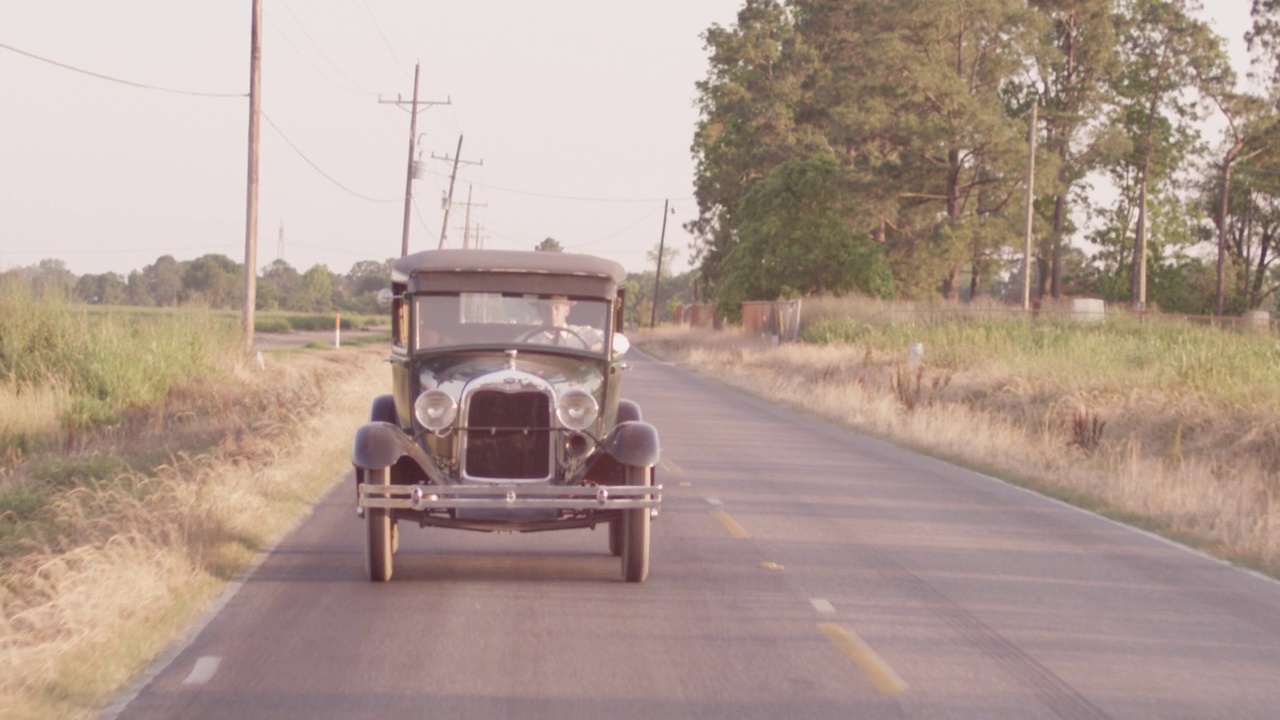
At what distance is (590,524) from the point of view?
9094 mm

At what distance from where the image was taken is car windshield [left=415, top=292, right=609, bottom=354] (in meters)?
10.1

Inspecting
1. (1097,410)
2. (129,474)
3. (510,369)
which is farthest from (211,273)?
(510,369)

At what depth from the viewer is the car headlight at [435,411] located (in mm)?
9258

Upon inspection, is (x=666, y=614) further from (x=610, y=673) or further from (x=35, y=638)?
(x=35, y=638)

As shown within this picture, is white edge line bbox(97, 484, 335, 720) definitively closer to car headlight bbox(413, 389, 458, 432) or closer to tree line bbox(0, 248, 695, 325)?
car headlight bbox(413, 389, 458, 432)

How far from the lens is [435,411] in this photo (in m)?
9.27

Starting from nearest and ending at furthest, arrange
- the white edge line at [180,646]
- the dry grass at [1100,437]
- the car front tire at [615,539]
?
the white edge line at [180,646] → the car front tire at [615,539] → the dry grass at [1100,437]

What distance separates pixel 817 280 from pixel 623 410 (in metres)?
46.7

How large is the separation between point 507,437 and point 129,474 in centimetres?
661

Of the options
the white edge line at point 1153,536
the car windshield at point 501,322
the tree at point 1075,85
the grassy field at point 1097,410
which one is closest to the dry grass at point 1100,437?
the grassy field at point 1097,410

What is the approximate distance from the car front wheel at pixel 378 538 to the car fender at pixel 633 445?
1.52 meters

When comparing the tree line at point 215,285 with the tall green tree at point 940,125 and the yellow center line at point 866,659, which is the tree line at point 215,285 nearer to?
the yellow center line at point 866,659

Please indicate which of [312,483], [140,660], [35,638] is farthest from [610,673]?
[312,483]

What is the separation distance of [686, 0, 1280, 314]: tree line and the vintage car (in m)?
35.8
